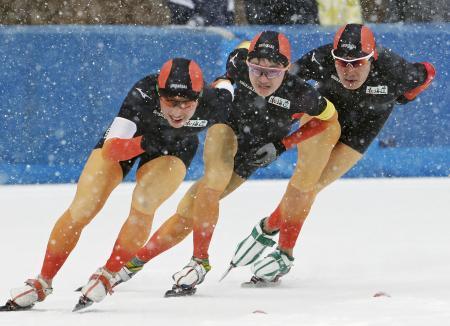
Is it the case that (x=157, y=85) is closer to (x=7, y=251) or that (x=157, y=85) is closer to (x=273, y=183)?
(x=7, y=251)

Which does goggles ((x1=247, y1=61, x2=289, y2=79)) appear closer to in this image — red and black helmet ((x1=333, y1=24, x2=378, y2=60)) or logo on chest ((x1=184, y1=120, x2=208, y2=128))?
red and black helmet ((x1=333, y1=24, x2=378, y2=60))

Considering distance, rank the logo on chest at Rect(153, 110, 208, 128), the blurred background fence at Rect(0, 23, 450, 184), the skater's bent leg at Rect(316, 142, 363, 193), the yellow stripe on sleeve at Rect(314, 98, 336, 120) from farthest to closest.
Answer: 1. the blurred background fence at Rect(0, 23, 450, 184)
2. the skater's bent leg at Rect(316, 142, 363, 193)
3. the yellow stripe on sleeve at Rect(314, 98, 336, 120)
4. the logo on chest at Rect(153, 110, 208, 128)

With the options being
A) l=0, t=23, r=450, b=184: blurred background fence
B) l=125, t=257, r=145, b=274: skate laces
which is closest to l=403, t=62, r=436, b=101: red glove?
l=125, t=257, r=145, b=274: skate laces

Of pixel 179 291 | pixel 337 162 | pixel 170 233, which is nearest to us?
pixel 179 291

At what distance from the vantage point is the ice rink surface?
550cm

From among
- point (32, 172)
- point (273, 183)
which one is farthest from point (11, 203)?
point (273, 183)

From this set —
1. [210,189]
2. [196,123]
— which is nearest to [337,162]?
[210,189]

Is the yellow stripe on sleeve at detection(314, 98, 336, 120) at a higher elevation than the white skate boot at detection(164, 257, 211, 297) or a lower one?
higher

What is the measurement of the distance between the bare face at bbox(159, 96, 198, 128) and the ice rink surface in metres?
0.98

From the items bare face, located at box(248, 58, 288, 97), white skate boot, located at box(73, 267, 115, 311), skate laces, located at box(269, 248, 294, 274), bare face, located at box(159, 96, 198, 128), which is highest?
bare face, located at box(248, 58, 288, 97)

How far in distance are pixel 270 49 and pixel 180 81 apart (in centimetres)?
87

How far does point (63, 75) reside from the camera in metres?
10.2

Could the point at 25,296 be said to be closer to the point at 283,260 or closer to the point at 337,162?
the point at 283,260

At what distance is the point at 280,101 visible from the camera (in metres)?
6.81
